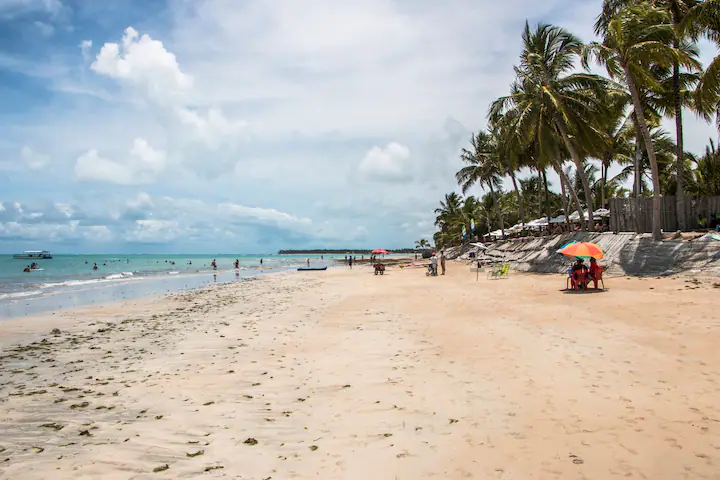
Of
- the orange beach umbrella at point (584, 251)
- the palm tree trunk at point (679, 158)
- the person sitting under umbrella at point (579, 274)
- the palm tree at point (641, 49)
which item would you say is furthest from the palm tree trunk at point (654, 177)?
the person sitting under umbrella at point (579, 274)

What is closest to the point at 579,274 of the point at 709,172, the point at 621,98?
the point at 621,98

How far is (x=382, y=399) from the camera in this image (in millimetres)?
5652

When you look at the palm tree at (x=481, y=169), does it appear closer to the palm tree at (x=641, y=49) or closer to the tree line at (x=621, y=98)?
the tree line at (x=621, y=98)

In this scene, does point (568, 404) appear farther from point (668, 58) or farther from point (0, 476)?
point (668, 58)

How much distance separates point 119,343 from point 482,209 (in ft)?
175

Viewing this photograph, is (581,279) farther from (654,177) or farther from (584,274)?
(654,177)

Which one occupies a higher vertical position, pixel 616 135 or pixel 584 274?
pixel 616 135

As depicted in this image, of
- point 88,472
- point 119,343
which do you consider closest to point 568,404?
point 88,472

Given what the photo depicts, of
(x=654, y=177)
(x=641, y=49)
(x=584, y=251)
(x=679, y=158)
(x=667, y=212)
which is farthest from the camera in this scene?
(x=667, y=212)

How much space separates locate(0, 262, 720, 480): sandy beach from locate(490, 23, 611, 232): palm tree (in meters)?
16.6

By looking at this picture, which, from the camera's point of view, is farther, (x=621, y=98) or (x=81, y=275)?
(x=81, y=275)

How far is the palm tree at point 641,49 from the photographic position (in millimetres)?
17453

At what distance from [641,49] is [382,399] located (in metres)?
19.7

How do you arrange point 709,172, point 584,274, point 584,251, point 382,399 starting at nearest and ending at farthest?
point 382,399 → point 584,251 → point 584,274 → point 709,172
